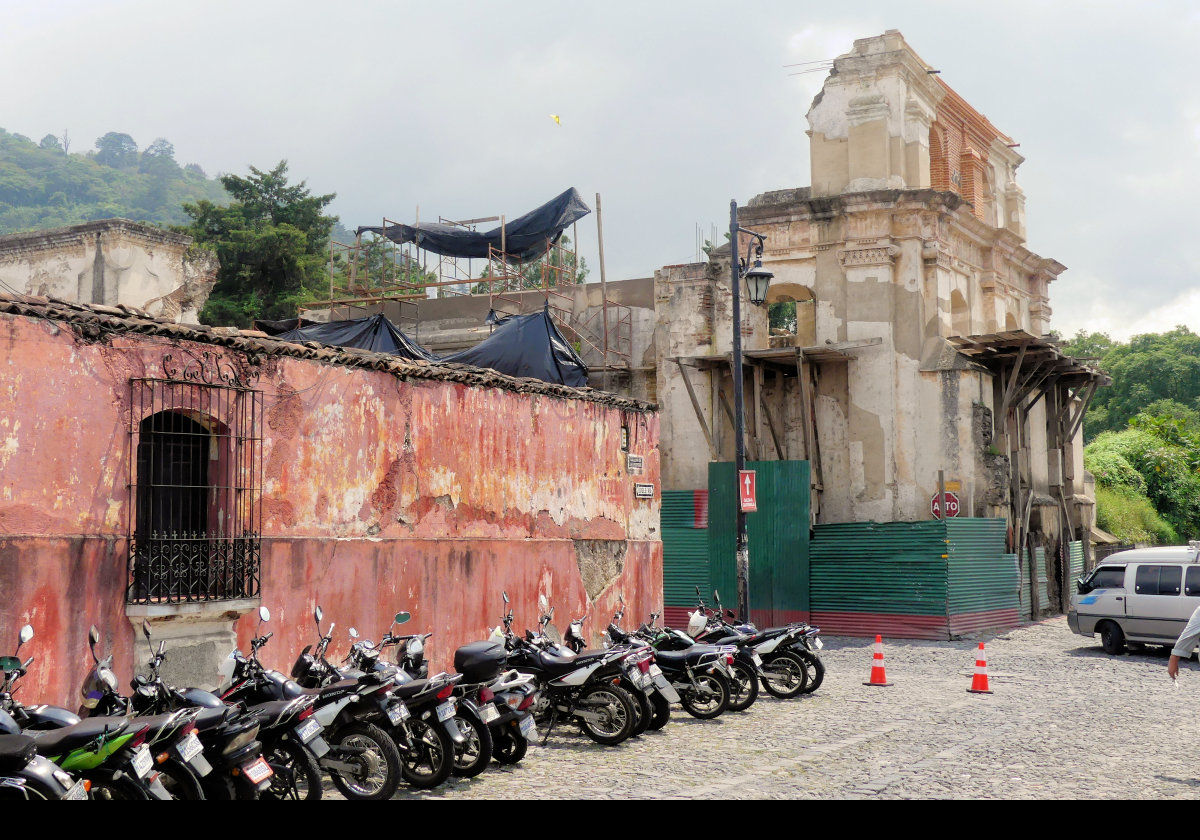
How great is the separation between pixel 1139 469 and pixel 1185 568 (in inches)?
1047

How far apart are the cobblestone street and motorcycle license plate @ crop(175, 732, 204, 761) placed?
217 cm

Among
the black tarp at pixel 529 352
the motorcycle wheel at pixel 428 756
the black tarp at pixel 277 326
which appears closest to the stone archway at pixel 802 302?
the black tarp at pixel 529 352

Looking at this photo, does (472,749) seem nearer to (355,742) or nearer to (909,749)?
(355,742)

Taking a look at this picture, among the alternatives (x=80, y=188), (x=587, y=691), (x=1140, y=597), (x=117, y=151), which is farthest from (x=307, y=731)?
(x=117, y=151)

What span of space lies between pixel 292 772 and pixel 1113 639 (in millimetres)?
16086

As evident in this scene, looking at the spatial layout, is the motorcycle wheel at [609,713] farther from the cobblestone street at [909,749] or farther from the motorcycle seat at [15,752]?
the motorcycle seat at [15,752]

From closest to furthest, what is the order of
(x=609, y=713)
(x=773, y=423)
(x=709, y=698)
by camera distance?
(x=609, y=713)
(x=709, y=698)
(x=773, y=423)

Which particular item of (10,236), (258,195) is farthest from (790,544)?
(258,195)

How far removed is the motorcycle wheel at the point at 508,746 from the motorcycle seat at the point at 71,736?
12.8ft

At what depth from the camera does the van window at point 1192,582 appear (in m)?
18.7

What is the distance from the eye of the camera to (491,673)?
9.68m

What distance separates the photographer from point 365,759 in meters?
8.17

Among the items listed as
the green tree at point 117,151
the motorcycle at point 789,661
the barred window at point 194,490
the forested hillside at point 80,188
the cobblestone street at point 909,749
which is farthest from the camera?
the green tree at point 117,151
